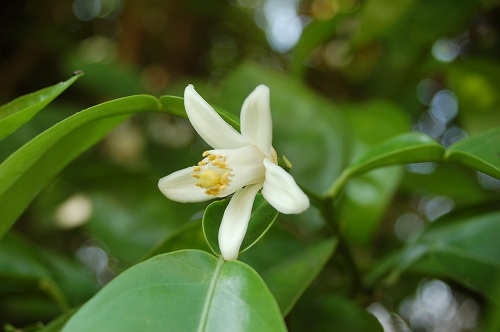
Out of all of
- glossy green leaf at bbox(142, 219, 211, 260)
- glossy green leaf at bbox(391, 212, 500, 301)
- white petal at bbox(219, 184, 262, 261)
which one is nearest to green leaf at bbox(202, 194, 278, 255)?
white petal at bbox(219, 184, 262, 261)

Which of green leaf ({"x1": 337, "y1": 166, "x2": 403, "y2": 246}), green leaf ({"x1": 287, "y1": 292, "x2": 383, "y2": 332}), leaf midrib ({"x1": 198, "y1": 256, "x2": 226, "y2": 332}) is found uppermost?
leaf midrib ({"x1": 198, "y1": 256, "x2": 226, "y2": 332})

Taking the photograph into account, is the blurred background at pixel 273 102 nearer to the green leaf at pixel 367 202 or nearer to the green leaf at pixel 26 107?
the green leaf at pixel 367 202

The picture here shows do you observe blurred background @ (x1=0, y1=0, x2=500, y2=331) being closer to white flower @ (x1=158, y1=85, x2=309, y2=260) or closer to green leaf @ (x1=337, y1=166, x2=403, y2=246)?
green leaf @ (x1=337, y1=166, x2=403, y2=246)

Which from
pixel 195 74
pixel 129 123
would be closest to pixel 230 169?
pixel 129 123

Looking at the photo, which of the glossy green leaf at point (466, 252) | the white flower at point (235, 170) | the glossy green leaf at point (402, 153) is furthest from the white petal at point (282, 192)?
the glossy green leaf at point (466, 252)

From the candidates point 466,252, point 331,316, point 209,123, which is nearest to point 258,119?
point 209,123

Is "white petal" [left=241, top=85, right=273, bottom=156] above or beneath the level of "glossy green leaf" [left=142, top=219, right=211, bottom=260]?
above

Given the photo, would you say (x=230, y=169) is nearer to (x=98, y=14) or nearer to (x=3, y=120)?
(x=3, y=120)

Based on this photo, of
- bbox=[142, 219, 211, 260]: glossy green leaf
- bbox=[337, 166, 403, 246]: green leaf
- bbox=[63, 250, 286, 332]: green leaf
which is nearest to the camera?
bbox=[63, 250, 286, 332]: green leaf
